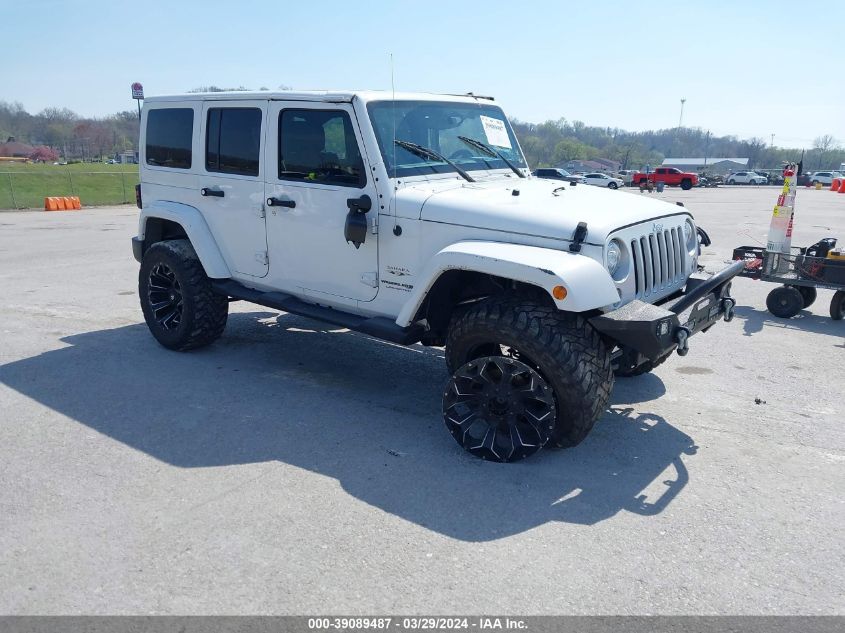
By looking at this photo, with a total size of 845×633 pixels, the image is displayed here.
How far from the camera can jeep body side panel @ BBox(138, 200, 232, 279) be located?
19.6 ft

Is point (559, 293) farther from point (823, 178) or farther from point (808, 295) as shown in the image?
point (823, 178)

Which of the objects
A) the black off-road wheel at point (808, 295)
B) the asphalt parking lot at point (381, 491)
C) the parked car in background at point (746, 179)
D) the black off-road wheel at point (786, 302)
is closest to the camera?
the asphalt parking lot at point (381, 491)

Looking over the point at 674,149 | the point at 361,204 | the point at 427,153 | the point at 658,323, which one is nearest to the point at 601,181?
the point at 427,153

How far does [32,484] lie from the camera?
4.01 meters

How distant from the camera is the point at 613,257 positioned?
4.19 metres

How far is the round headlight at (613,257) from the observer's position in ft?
13.6

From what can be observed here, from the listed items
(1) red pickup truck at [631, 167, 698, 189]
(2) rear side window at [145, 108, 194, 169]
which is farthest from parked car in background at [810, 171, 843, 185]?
(2) rear side window at [145, 108, 194, 169]

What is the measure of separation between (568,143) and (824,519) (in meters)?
71.9

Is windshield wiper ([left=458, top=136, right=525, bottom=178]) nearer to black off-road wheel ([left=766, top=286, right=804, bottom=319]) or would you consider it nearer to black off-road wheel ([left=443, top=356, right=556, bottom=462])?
black off-road wheel ([left=443, top=356, right=556, bottom=462])

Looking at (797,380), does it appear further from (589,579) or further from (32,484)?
(32,484)

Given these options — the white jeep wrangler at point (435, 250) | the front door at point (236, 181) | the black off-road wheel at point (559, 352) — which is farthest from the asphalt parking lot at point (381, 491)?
the front door at point (236, 181)

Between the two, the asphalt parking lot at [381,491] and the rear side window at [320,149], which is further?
the rear side window at [320,149]

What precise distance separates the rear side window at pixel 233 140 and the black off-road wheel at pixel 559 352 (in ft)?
8.38

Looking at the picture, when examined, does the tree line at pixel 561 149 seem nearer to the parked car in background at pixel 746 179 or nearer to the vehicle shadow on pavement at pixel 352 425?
the parked car in background at pixel 746 179
